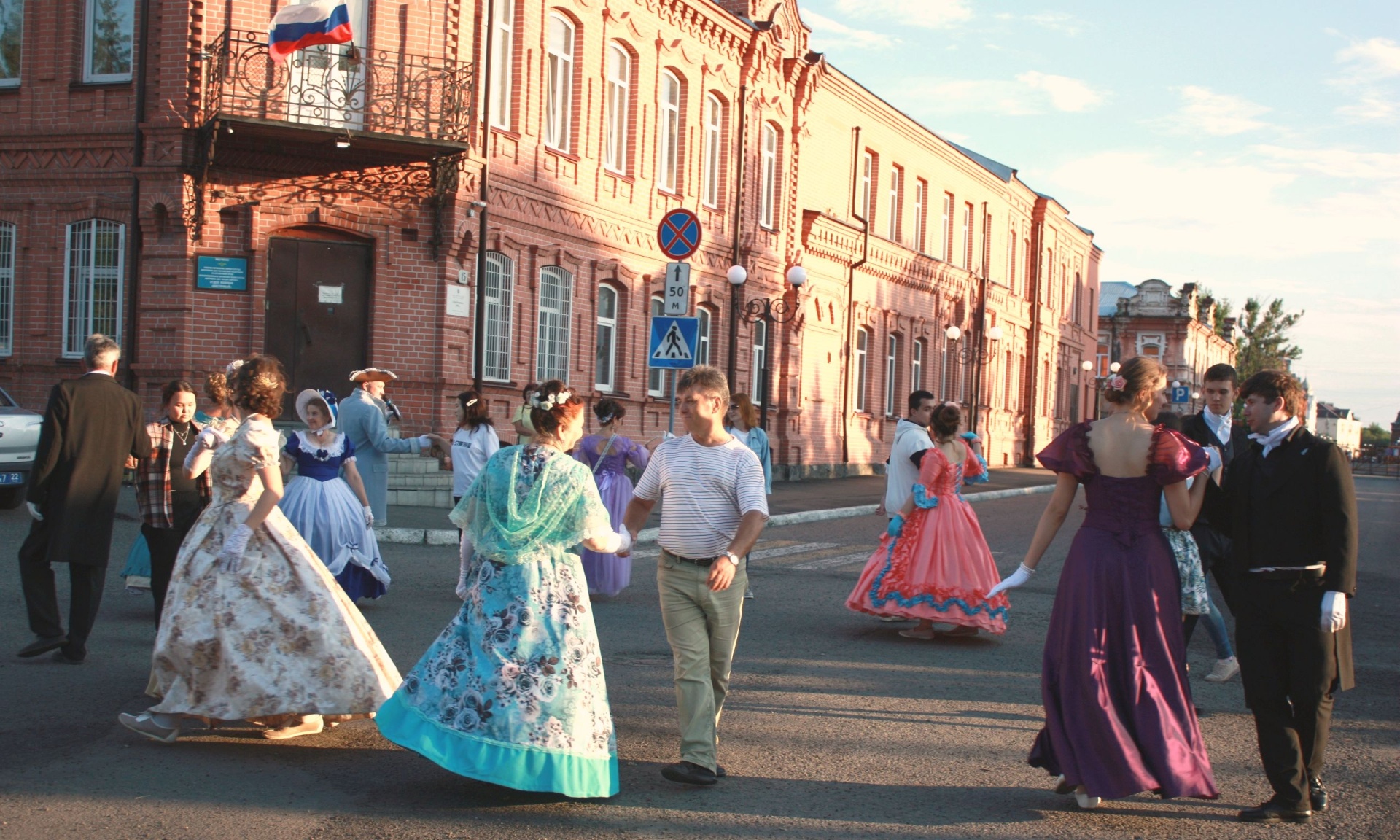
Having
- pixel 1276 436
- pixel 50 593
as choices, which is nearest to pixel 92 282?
pixel 50 593

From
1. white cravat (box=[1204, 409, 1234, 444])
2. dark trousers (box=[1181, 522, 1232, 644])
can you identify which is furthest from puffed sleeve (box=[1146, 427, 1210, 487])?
white cravat (box=[1204, 409, 1234, 444])

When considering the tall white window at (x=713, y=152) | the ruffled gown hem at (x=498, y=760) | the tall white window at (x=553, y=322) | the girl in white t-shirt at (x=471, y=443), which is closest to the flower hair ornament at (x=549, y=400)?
the ruffled gown hem at (x=498, y=760)

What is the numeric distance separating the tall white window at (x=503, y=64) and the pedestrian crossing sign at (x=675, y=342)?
7.67 metres

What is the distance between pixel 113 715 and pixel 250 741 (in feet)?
2.96

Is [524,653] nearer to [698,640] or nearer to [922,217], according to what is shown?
[698,640]

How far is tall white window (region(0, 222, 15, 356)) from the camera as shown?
1958 cm

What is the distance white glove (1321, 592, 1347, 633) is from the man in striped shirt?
227cm

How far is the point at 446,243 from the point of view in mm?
19688

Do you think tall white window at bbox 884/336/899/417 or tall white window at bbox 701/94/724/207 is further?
tall white window at bbox 884/336/899/417

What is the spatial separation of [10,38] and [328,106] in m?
5.64

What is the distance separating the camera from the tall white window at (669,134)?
25.4 m

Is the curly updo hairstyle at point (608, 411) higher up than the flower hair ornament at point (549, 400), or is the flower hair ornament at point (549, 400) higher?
the flower hair ornament at point (549, 400)

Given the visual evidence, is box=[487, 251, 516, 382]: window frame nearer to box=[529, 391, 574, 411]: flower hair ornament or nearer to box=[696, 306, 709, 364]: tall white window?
box=[696, 306, 709, 364]: tall white window

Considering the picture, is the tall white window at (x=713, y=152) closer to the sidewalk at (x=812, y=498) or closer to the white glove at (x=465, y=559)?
the sidewalk at (x=812, y=498)
